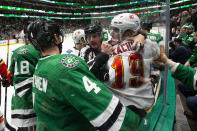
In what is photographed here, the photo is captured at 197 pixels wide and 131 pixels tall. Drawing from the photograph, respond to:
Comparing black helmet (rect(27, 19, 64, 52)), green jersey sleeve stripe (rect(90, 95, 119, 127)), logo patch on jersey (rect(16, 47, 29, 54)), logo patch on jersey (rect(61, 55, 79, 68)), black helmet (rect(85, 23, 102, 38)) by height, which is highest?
black helmet (rect(85, 23, 102, 38))

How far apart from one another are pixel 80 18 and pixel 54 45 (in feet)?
0.79

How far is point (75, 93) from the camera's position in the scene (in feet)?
1.53

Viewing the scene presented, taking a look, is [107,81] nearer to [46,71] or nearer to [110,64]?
[110,64]

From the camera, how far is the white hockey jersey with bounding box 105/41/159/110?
81 cm

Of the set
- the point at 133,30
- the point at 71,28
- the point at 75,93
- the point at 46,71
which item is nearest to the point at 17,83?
the point at 71,28

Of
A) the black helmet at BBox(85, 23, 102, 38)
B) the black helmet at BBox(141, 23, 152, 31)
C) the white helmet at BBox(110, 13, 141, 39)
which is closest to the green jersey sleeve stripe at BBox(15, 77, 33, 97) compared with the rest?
the black helmet at BBox(85, 23, 102, 38)

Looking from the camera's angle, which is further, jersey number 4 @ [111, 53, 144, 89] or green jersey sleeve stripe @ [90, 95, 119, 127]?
jersey number 4 @ [111, 53, 144, 89]

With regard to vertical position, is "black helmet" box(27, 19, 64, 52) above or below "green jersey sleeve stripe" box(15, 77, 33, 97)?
above

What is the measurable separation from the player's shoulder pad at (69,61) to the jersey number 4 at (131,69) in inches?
12.7

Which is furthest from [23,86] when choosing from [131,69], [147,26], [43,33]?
[147,26]

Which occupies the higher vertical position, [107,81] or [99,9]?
[99,9]

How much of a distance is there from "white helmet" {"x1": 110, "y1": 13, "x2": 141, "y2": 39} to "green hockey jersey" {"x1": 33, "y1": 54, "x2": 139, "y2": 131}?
0.32 metres

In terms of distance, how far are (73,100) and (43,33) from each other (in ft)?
1.25

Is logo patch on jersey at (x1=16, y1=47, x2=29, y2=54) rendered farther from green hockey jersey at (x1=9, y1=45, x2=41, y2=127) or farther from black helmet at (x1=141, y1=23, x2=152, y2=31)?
black helmet at (x1=141, y1=23, x2=152, y2=31)
